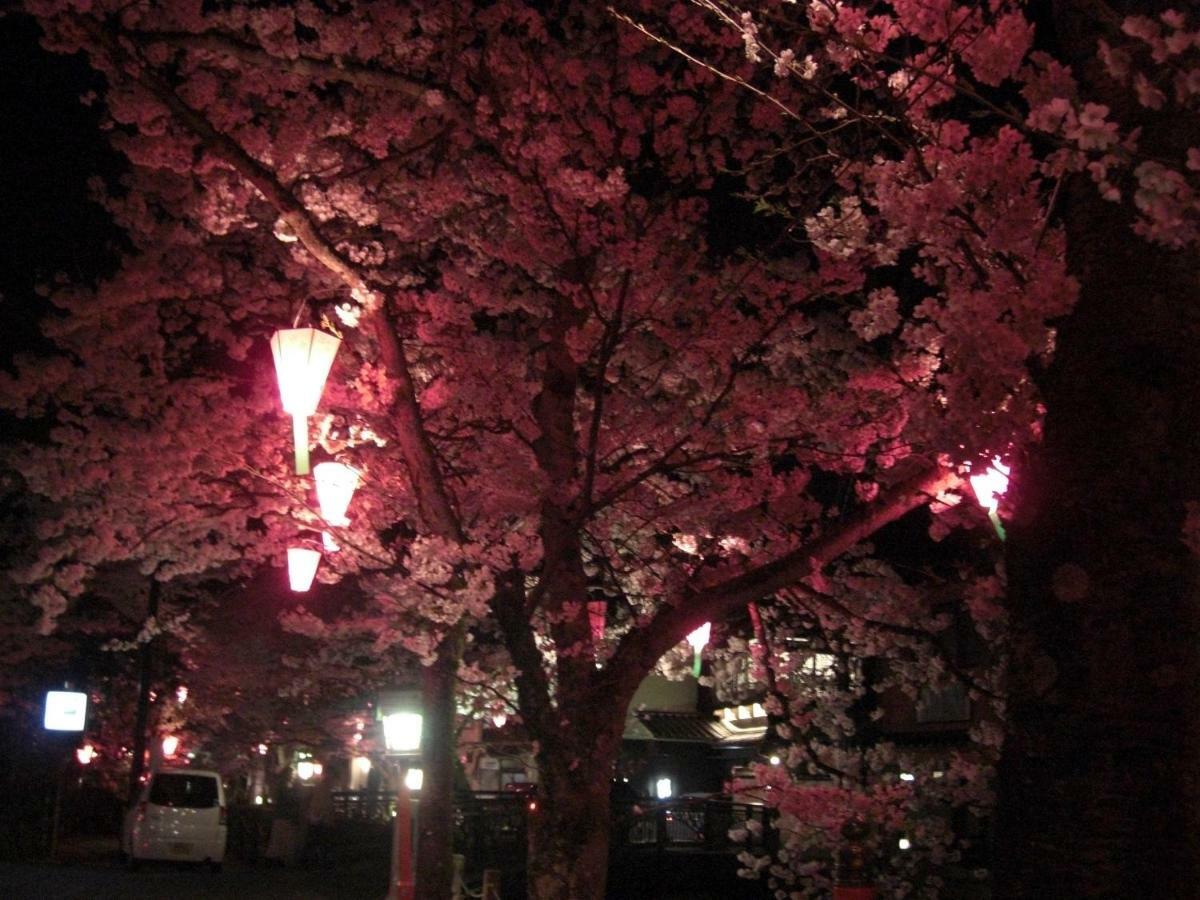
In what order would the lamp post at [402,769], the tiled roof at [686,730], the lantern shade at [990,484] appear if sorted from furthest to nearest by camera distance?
the tiled roof at [686,730], the lamp post at [402,769], the lantern shade at [990,484]

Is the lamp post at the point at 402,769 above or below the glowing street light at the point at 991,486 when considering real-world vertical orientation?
below

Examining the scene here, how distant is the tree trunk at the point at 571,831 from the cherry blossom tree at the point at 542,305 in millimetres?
23

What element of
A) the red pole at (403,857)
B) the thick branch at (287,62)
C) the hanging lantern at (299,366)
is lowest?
the red pole at (403,857)

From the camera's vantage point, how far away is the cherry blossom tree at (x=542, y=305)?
7.59m

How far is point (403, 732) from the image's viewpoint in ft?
58.6

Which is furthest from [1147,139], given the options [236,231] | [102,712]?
[102,712]

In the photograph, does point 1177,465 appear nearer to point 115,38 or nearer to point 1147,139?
point 1147,139

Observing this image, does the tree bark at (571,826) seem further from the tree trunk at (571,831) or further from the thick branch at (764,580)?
the thick branch at (764,580)

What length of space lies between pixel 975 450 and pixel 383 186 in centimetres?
681

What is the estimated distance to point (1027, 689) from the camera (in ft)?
14.1

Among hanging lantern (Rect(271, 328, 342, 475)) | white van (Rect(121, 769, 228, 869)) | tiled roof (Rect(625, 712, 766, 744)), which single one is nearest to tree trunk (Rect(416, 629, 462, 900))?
hanging lantern (Rect(271, 328, 342, 475))

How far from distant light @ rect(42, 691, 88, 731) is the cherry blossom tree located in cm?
1180

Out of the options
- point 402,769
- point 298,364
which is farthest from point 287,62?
point 402,769

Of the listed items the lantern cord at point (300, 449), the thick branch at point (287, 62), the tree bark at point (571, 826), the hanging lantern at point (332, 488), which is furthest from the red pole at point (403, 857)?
the thick branch at point (287, 62)
